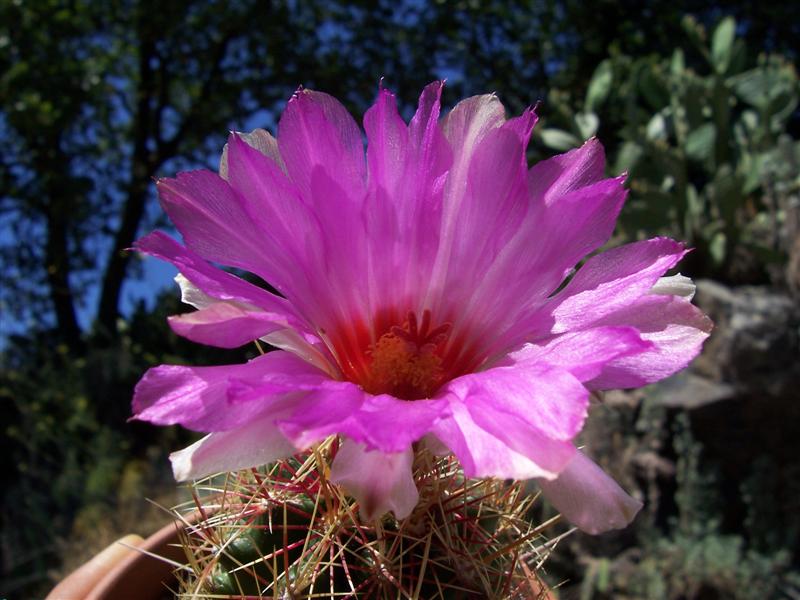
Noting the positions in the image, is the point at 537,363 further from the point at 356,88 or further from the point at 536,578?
the point at 356,88

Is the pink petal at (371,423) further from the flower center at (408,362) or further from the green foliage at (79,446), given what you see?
the green foliage at (79,446)

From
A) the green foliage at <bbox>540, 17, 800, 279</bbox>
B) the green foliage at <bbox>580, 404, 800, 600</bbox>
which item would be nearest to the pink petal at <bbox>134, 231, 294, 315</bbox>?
the green foliage at <bbox>580, 404, 800, 600</bbox>

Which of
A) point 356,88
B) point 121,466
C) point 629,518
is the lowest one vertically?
point 121,466

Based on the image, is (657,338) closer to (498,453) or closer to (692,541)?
(498,453)

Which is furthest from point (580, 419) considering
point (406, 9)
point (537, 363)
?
point (406, 9)

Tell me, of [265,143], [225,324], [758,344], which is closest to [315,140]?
[265,143]
